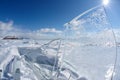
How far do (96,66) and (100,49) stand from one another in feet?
7.19

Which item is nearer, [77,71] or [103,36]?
[103,36]

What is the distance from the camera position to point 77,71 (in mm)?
17594

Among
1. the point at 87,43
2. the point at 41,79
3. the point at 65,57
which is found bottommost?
the point at 41,79

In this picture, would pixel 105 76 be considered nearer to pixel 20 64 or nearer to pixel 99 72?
pixel 99 72

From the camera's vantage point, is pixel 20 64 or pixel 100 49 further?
pixel 100 49

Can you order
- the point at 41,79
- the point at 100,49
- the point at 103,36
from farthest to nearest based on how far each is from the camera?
1. the point at 100,49
2. the point at 41,79
3. the point at 103,36

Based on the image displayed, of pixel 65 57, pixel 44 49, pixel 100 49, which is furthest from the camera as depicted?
pixel 44 49

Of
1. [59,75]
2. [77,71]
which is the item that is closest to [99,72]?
[77,71]

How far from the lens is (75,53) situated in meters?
17.3

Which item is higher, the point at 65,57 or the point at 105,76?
the point at 65,57

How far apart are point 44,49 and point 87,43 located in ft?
17.8

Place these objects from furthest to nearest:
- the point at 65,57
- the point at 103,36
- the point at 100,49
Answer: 1. the point at 100,49
2. the point at 65,57
3. the point at 103,36

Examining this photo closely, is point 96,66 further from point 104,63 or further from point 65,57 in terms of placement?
point 65,57

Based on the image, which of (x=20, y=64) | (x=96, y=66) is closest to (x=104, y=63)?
(x=96, y=66)
